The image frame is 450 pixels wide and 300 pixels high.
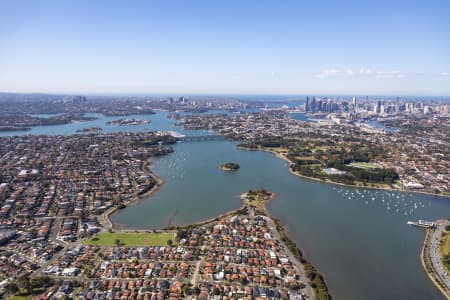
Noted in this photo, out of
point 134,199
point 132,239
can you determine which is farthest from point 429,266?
point 134,199

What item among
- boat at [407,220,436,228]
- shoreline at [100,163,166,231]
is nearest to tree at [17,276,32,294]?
shoreline at [100,163,166,231]

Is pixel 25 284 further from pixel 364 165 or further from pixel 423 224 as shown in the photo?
pixel 364 165

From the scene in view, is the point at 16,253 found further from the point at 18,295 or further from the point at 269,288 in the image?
the point at 269,288

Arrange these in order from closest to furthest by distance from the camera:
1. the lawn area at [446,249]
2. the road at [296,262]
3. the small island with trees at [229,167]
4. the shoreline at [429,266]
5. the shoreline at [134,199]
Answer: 1. the road at [296,262]
2. the shoreline at [429,266]
3. the lawn area at [446,249]
4. the shoreline at [134,199]
5. the small island with trees at [229,167]

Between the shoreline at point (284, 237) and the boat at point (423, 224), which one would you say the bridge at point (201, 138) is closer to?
the shoreline at point (284, 237)

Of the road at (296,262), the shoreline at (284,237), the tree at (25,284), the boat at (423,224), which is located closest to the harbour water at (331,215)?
the shoreline at (284,237)

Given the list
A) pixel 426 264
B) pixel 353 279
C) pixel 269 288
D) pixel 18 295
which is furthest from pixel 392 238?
pixel 18 295

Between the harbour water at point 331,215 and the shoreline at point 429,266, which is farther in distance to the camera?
the harbour water at point 331,215
